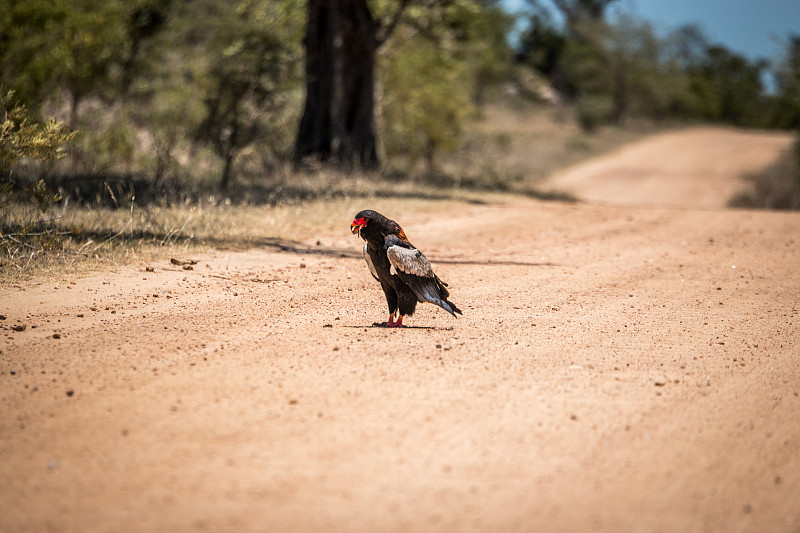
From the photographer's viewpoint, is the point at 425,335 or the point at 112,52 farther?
the point at 112,52

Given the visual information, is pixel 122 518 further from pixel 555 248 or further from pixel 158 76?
pixel 158 76

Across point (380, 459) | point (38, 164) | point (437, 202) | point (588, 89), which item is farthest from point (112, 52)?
point (588, 89)

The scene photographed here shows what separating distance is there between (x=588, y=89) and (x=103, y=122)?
39.5 m

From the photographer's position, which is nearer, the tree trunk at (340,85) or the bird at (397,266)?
the bird at (397,266)

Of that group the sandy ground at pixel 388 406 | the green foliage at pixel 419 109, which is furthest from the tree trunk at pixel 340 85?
the sandy ground at pixel 388 406

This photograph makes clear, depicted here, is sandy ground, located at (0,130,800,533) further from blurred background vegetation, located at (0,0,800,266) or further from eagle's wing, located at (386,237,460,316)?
blurred background vegetation, located at (0,0,800,266)

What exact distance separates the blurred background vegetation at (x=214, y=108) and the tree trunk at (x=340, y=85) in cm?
34

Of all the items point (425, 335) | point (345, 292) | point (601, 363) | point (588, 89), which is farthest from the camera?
point (588, 89)

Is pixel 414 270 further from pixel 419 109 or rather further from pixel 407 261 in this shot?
pixel 419 109

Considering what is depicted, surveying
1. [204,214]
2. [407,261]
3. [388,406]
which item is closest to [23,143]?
[204,214]

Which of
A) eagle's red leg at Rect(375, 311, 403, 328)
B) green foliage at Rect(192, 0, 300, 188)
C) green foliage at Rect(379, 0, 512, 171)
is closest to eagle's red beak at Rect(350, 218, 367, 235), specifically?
eagle's red leg at Rect(375, 311, 403, 328)

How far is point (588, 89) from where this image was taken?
49.4m

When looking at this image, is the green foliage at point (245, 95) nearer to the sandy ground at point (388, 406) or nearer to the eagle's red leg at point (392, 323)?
the sandy ground at point (388, 406)

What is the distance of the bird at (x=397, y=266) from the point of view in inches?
185
